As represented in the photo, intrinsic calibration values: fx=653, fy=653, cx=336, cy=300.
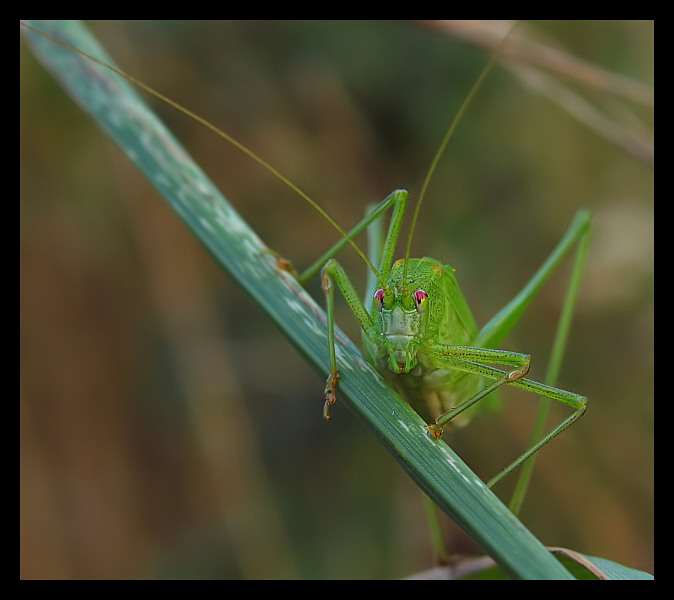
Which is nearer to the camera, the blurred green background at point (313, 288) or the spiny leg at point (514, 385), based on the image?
the spiny leg at point (514, 385)

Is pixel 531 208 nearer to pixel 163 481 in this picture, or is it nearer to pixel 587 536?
pixel 587 536

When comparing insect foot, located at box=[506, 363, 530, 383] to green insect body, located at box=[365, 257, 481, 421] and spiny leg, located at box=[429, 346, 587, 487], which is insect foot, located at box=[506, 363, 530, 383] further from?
green insect body, located at box=[365, 257, 481, 421]

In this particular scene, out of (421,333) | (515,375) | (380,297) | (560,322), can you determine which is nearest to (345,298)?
(380,297)

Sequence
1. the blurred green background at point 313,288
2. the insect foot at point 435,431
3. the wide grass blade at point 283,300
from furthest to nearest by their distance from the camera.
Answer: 1. the blurred green background at point 313,288
2. the insect foot at point 435,431
3. the wide grass blade at point 283,300

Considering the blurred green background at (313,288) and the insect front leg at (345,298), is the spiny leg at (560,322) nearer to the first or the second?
the insect front leg at (345,298)

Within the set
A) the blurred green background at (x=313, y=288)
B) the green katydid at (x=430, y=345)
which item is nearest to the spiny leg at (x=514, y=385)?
the green katydid at (x=430, y=345)

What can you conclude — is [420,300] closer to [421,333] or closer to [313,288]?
[421,333]

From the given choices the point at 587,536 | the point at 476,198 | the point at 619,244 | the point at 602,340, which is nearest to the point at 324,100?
the point at 476,198
